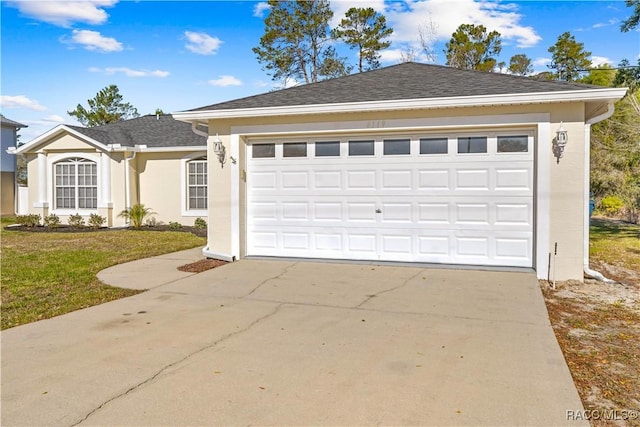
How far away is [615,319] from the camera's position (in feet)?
17.7

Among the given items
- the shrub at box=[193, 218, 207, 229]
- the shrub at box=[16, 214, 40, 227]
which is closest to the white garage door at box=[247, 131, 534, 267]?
the shrub at box=[193, 218, 207, 229]

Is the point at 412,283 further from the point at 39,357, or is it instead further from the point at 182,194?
the point at 182,194

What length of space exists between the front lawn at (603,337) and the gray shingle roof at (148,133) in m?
12.5

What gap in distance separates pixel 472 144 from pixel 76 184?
1433 cm

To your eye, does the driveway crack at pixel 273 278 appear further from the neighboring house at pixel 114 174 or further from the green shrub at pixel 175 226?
the green shrub at pixel 175 226

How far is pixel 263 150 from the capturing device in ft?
30.0

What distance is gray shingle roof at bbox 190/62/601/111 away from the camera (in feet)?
25.1

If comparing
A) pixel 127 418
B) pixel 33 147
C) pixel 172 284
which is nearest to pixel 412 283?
pixel 172 284

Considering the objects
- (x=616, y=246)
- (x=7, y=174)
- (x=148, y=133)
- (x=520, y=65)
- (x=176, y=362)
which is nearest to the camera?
(x=176, y=362)

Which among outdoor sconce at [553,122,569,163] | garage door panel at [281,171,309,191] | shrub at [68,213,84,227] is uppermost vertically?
outdoor sconce at [553,122,569,163]

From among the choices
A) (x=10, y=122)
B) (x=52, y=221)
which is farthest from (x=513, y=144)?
(x=10, y=122)

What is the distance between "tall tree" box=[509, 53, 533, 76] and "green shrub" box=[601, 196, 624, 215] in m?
11.1

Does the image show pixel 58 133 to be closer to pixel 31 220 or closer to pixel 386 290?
pixel 31 220

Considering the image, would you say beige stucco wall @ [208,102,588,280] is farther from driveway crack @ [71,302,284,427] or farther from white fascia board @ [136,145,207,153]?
white fascia board @ [136,145,207,153]
